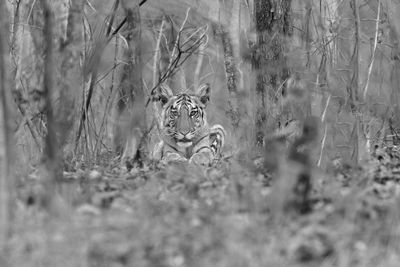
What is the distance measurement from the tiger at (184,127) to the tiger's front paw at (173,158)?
19 cm

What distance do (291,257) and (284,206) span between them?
3.01ft

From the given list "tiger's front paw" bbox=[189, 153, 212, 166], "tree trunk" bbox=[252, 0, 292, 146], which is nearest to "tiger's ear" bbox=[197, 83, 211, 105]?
"tree trunk" bbox=[252, 0, 292, 146]

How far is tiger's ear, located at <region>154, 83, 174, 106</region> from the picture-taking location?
13.5 m

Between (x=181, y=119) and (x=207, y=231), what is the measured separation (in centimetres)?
748

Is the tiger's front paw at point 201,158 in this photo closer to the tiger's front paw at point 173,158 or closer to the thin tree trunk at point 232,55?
the tiger's front paw at point 173,158

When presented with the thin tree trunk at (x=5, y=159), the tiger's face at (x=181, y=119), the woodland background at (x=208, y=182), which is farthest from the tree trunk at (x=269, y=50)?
the thin tree trunk at (x=5, y=159)

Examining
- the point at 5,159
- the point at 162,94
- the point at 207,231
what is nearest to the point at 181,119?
the point at 162,94

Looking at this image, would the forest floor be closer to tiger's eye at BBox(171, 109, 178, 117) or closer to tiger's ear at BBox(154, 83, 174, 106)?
tiger's eye at BBox(171, 109, 178, 117)

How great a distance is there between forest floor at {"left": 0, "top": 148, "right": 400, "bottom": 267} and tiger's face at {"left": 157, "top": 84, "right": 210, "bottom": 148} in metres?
5.80

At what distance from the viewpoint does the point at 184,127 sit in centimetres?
1345

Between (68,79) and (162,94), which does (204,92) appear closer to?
(162,94)

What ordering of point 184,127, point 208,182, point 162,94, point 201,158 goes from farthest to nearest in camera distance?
point 162,94 < point 184,127 < point 201,158 < point 208,182

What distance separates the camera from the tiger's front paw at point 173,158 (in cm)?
1268

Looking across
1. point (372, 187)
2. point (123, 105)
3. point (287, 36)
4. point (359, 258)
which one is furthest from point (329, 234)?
point (123, 105)
